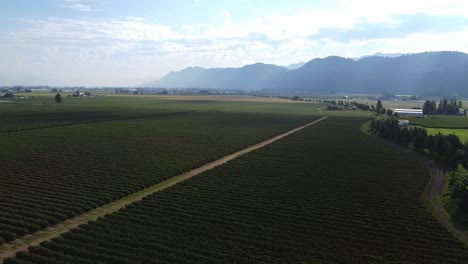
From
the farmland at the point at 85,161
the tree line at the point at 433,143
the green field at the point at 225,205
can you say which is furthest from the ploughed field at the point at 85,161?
the tree line at the point at 433,143

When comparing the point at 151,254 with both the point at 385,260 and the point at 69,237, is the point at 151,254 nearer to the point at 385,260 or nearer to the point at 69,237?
the point at 69,237

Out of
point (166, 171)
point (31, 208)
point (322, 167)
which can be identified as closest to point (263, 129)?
point (322, 167)

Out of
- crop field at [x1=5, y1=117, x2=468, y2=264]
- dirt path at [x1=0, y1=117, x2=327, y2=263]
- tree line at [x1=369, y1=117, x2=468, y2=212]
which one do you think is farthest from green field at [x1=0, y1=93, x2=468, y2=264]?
tree line at [x1=369, y1=117, x2=468, y2=212]

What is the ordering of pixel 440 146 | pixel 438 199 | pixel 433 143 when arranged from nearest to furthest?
1. pixel 438 199
2. pixel 440 146
3. pixel 433 143

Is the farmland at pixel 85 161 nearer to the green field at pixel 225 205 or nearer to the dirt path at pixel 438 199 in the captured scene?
the green field at pixel 225 205

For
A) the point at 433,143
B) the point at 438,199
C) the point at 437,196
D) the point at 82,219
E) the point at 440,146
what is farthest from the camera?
the point at 433,143

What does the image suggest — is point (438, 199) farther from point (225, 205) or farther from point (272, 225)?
point (225, 205)

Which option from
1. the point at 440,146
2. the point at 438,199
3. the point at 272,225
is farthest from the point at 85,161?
the point at 440,146
